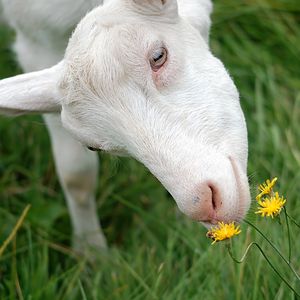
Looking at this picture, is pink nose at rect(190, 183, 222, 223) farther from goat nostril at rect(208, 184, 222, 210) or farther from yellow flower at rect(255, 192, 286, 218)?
yellow flower at rect(255, 192, 286, 218)

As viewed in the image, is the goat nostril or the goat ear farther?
the goat ear

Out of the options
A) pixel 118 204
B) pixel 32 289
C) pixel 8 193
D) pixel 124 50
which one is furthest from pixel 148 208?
pixel 124 50

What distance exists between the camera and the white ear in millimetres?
2750

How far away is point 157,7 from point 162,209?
5.20 feet

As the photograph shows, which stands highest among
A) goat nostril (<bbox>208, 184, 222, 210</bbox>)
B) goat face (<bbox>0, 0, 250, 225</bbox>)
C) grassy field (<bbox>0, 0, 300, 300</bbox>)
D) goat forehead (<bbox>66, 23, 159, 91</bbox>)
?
goat forehead (<bbox>66, 23, 159, 91</bbox>)

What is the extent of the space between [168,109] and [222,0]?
2326 millimetres

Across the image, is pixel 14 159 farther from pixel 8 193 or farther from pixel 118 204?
pixel 118 204

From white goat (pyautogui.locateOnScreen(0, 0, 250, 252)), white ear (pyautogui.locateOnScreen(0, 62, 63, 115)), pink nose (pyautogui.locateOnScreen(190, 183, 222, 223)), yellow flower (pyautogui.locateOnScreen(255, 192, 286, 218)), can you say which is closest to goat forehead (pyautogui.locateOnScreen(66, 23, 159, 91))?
white goat (pyautogui.locateOnScreen(0, 0, 250, 252))

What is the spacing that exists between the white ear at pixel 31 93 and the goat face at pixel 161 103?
5 cm

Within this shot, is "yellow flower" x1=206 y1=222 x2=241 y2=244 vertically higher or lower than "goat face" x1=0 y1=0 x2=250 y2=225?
lower

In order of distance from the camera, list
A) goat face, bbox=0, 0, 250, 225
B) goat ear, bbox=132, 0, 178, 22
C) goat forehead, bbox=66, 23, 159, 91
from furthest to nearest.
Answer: goat ear, bbox=132, 0, 178, 22 < goat forehead, bbox=66, 23, 159, 91 < goat face, bbox=0, 0, 250, 225

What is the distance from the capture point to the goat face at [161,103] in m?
2.38

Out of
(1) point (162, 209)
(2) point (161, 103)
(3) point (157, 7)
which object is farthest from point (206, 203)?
(1) point (162, 209)

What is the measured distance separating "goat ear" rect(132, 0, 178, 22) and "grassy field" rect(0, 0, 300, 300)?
0.56 metres
